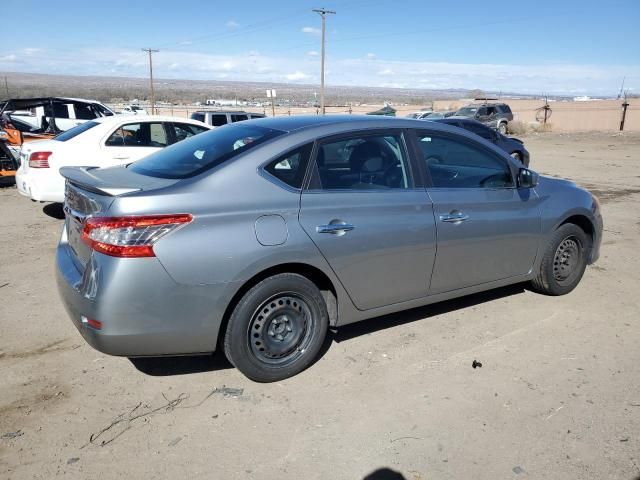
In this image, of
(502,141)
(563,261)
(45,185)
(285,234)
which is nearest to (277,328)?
(285,234)

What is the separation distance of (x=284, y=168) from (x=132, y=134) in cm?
580

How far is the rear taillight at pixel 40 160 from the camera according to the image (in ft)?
25.5

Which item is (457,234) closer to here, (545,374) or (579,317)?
(545,374)

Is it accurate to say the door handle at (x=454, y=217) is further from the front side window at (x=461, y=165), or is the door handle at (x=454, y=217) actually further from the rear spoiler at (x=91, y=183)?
the rear spoiler at (x=91, y=183)

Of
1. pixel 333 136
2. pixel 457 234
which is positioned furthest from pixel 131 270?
pixel 457 234

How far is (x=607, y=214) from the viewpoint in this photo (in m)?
8.89

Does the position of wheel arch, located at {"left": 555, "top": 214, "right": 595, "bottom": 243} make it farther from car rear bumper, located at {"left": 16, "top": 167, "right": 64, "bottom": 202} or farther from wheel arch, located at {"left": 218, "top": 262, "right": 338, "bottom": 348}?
car rear bumper, located at {"left": 16, "top": 167, "right": 64, "bottom": 202}

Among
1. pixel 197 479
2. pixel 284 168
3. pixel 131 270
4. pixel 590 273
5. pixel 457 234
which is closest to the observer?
pixel 197 479

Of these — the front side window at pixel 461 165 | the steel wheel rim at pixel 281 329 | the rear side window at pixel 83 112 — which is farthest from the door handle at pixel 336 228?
the rear side window at pixel 83 112

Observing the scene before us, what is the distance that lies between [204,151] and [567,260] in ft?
11.3

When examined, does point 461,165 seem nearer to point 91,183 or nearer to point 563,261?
point 563,261

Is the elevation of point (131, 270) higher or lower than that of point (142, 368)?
higher

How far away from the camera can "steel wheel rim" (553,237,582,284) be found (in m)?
4.93

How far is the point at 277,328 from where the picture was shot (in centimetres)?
347
